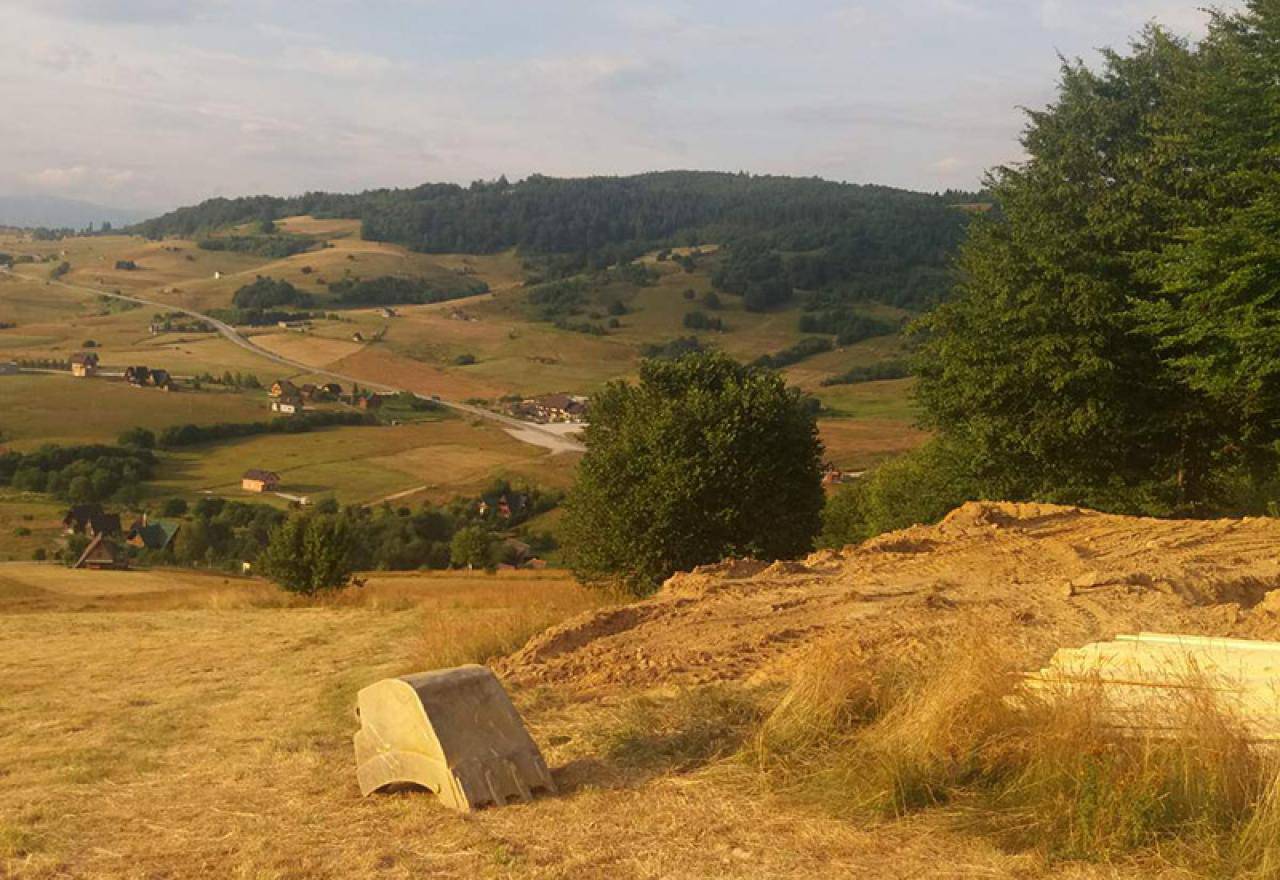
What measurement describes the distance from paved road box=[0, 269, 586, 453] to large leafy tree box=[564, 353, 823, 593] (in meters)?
49.2

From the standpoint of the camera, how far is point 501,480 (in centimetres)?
7406

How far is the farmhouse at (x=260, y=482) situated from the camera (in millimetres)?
71562

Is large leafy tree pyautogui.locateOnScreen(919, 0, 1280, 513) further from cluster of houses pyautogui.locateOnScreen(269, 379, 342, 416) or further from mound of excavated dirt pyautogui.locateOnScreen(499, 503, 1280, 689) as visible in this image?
cluster of houses pyautogui.locateOnScreen(269, 379, 342, 416)

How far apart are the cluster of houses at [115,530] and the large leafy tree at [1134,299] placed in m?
47.1

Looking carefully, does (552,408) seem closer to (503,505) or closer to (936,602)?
(503,505)

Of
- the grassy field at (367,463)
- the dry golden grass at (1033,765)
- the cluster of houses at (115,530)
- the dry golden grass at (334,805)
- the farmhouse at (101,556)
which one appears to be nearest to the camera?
the dry golden grass at (1033,765)

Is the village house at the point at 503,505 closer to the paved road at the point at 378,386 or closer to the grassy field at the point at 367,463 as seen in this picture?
the grassy field at the point at 367,463

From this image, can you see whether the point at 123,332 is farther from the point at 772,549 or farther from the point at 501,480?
the point at 772,549

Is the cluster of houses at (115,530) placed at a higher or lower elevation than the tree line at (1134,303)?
lower

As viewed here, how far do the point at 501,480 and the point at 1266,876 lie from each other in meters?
69.8

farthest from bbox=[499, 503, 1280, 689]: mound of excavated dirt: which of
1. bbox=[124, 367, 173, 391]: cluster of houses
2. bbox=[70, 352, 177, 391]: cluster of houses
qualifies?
bbox=[70, 352, 177, 391]: cluster of houses

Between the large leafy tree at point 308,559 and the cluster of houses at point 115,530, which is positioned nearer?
the large leafy tree at point 308,559

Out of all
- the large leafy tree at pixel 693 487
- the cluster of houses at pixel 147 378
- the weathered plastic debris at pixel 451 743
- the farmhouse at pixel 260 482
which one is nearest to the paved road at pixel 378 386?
the cluster of houses at pixel 147 378

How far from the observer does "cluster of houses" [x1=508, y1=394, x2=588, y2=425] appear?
326 ft
